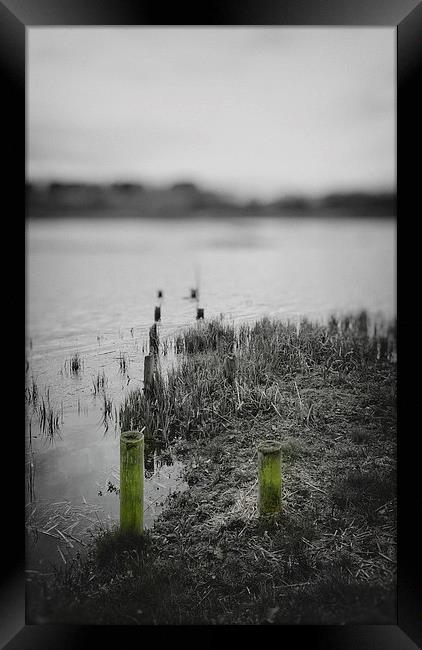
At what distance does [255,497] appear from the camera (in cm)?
231

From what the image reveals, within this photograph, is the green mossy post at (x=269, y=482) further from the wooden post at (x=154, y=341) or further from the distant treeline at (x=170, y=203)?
the distant treeline at (x=170, y=203)

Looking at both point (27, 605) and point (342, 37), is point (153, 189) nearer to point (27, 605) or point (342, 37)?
point (342, 37)

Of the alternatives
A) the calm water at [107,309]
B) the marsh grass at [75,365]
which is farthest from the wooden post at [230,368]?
the marsh grass at [75,365]

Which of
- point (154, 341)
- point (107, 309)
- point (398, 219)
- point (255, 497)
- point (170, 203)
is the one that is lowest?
point (255, 497)

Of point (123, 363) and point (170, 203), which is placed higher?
A: point (170, 203)

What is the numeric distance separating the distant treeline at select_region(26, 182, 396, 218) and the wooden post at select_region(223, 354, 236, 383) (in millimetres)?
696

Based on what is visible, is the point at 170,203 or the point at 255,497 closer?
the point at 255,497

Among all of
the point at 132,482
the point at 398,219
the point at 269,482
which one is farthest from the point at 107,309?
the point at 398,219

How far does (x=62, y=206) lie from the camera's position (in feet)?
7.73

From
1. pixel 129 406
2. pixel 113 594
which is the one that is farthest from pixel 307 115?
pixel 113 594

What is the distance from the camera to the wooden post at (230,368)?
94.3 inches

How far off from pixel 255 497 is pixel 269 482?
100mm

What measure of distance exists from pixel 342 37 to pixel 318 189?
2.26 ft

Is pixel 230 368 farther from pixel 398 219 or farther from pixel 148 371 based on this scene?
pixel 398 219
